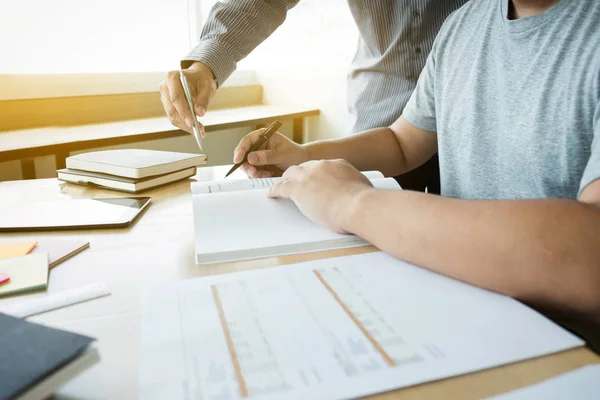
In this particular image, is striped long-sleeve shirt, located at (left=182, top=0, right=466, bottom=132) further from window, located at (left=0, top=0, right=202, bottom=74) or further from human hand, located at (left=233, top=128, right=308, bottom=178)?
window, located at (left=0, top=0, right=202, bottom=74)

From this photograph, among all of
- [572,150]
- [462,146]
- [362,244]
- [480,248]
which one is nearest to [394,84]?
[462,146]

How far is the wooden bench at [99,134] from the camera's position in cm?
146

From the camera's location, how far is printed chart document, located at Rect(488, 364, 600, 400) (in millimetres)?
344

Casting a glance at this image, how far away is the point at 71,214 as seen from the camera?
783mm

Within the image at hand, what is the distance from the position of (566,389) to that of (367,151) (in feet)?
2.55

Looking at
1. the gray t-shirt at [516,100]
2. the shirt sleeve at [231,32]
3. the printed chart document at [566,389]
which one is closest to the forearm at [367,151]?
the gray t-shirt at [516,100]

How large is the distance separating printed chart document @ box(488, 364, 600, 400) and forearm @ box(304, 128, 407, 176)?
2.38 feet

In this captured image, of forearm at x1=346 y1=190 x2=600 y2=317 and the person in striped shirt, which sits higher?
the person in striped shirt

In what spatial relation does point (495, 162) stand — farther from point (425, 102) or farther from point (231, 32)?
point (231, 32)

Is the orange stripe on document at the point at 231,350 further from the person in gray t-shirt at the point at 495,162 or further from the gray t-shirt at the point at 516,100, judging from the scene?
the gray t-shirt at the point at 516,100

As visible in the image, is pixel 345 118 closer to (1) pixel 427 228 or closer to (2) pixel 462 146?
(2) pixel 462 146

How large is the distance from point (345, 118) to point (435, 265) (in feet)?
5.79

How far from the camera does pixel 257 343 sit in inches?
16.0

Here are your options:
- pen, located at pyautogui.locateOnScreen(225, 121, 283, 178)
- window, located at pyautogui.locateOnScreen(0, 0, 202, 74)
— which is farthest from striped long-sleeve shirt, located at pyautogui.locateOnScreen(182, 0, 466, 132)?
window, located at pyautogui.locateOnScreen(0, 0, 202, 74)
